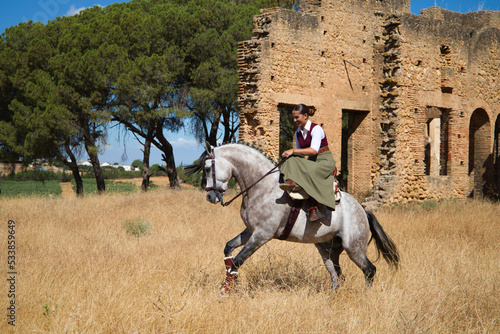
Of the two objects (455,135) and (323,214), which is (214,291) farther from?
(455,135)

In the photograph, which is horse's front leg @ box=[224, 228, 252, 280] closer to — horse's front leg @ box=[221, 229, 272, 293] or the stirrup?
horse's front leg @ box=[221, 229, 272, 293]

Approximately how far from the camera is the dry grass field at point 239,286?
3.99 meters

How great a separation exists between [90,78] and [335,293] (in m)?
17.7

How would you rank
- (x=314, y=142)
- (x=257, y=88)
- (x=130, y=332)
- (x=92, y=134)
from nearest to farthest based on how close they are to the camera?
(x=130, y=332) → (x=314, y=142) → (x=257, y=88) → (x=92, y=134)

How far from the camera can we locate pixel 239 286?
480 centimetres

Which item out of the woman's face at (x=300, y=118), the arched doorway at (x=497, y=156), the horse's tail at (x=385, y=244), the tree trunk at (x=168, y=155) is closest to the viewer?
the woman's face at (x=300, y=118)

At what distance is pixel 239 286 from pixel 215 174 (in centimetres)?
117

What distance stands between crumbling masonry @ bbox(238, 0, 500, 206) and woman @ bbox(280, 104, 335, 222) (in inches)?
319

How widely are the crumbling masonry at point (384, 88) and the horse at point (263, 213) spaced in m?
7.80

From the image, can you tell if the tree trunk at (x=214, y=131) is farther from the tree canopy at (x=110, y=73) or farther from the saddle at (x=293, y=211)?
the saddle at (x=293, y=211)

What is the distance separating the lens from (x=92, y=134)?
73.9 ft

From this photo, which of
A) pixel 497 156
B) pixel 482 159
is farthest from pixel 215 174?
pixel 497 156

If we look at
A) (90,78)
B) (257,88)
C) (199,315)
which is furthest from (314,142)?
(90,78)

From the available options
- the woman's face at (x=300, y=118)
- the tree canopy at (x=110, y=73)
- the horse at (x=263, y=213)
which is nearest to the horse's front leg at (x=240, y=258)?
the horse at (x=263, y=213)
